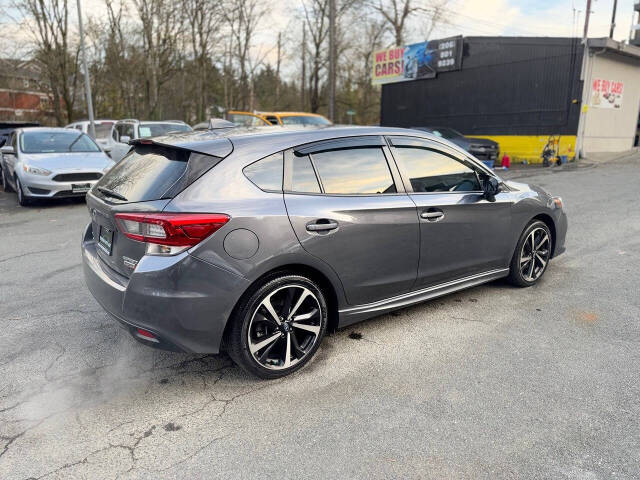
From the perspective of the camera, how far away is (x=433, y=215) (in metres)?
3.70

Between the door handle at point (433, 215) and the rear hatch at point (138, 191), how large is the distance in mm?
1653

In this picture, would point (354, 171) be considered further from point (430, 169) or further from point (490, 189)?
point (490, 189)

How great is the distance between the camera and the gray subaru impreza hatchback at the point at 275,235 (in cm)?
273

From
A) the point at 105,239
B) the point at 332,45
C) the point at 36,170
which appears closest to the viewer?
the point at 105,239

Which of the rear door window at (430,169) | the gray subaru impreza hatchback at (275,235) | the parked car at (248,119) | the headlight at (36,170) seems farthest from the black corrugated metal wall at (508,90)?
the headlight at (36,170)

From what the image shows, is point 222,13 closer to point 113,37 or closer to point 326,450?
point 113,37

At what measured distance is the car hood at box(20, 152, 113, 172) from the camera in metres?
9.38

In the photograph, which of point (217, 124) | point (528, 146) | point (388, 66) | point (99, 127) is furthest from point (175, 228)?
point (388, 66)

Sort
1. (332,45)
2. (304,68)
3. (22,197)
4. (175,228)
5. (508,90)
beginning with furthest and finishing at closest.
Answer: (304,68)
(508,90)
(332,45)
(22,197)
(175,228)

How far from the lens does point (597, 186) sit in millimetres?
12102

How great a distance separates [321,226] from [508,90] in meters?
20.2

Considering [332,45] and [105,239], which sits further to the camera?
[332,45]

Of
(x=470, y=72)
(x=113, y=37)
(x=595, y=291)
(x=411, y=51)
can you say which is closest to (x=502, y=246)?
(x=595, y=291)

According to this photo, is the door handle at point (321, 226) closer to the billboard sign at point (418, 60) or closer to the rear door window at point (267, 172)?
the rear door window at point (267, 172)
